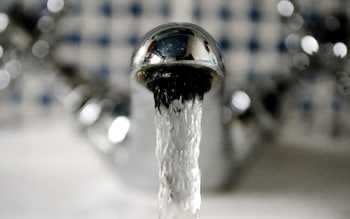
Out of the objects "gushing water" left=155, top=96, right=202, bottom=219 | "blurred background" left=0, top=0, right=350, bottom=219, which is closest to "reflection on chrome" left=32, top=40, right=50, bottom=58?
"blurred background" left=0, top=0, right=350, bottom=219

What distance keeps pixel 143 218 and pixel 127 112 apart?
0.09 meters

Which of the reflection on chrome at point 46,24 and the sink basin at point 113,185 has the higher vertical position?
the reflection on chrome at point 46,24

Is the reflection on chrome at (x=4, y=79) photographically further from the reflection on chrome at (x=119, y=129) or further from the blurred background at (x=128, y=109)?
the reflection on chrome at (x=119, y=129)

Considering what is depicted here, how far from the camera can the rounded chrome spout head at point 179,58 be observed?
0.34 m

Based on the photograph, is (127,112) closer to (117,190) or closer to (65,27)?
(117,190)

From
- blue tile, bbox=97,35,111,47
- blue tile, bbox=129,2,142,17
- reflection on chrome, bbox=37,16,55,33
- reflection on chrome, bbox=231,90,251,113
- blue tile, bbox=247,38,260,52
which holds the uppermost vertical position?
blue tile, bbox=129,2,142,17

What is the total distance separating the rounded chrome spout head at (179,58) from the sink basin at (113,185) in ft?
0.52

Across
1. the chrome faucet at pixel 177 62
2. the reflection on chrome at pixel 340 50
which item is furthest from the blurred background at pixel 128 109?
the chrome faucet at pixel 177 62

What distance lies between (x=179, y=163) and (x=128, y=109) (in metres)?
0.15

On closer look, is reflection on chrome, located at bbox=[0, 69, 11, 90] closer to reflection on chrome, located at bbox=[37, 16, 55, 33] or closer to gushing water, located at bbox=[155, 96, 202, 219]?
Answer: reflection on chrome, located at bbox=[37, 16, 55, 33]

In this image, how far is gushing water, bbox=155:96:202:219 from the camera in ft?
1.25

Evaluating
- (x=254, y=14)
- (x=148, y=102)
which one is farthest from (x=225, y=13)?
(x=148, y=102)

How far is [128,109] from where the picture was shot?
53 centimetres

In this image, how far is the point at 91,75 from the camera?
0.59 meters
